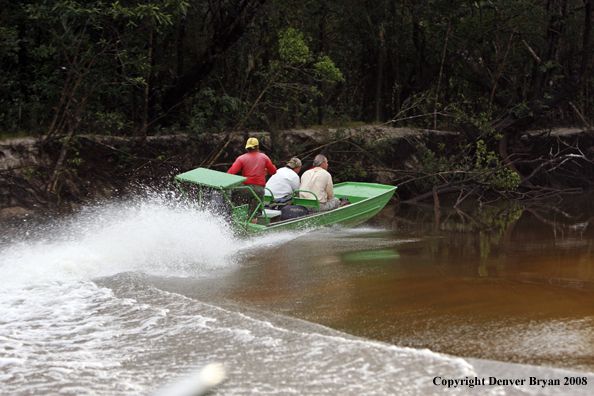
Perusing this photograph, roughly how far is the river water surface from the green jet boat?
278 millimetres

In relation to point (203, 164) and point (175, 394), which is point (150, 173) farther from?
point (175, 394)

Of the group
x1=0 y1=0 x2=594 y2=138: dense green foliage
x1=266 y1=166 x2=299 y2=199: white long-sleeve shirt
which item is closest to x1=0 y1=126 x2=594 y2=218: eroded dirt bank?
x1=0 y1=0 x2=594 y2=138: dense green foliage

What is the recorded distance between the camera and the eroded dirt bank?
10.7m

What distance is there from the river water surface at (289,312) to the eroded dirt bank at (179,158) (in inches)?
107

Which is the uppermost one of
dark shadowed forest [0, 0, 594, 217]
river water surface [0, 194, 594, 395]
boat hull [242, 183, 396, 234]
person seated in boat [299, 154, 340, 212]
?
dark shadowed forest [0, 0, 594, 217]

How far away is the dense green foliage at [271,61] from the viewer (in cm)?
1146

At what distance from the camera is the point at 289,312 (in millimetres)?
4703

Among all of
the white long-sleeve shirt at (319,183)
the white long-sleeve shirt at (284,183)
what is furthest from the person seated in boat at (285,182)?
the white long-sleeve shirt at (319,183)

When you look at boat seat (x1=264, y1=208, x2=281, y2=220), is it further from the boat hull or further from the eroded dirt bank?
the eroded dirt bank

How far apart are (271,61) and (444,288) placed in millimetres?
9311

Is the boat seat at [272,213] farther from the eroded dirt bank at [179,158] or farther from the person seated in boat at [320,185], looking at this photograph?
the eroded dirt bank at [179,158]

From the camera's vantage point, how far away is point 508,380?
10.9ft

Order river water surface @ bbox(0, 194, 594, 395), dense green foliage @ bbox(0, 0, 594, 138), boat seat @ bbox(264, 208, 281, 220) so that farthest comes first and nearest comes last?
dense green foliage @ bbox(0, 0, 594, 138) < boat seat @ bbox(264, 208, 281, 220) < river water surface @ bbox(0, 194, 594, 395)

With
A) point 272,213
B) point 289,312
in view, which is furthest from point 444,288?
point 272,213
